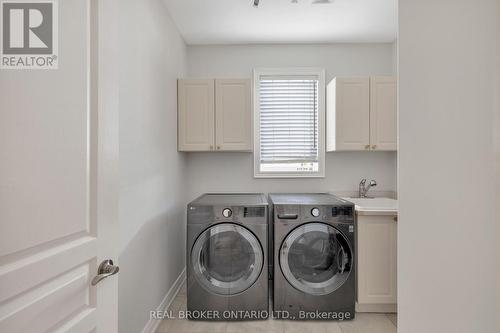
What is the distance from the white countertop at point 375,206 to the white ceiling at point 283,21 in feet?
5.71

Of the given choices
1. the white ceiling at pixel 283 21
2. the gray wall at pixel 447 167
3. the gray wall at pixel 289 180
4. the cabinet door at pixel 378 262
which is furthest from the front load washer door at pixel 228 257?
the white ceiling at pixel 283 21

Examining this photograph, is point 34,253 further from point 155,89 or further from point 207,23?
point 207,23

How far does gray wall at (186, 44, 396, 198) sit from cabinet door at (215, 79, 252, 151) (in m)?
0.39

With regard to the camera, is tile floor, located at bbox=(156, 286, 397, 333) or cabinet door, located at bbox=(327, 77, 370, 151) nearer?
tile floor, located at bbox=(156, 286, 397, 333)

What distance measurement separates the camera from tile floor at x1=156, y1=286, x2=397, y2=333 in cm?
212

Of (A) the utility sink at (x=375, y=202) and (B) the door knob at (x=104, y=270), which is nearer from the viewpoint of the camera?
(B) the door knob at (x=104, y=270)

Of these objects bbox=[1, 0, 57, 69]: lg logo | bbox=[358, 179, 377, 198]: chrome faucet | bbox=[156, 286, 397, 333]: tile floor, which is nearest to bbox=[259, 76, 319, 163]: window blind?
bbox=[358, 179, 377, 198]: chrome faucet

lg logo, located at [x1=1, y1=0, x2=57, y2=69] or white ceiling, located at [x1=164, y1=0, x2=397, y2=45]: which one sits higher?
white ceiling, located at [x1=164, y1=0, x2=397, y2=45]

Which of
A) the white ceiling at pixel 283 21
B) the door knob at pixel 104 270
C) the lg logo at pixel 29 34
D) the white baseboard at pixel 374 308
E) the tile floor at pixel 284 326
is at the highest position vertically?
the white ceiling at pixel 283 21

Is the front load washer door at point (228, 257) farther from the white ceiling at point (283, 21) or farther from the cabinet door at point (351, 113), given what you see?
the white ceiling at point (283, 21)

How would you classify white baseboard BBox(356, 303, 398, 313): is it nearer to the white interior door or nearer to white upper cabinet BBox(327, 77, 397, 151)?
white upper cabinet BBox(327, 77, 397, 151)

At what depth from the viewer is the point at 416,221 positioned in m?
0.99

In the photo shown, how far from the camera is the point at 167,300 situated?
7.87 feet

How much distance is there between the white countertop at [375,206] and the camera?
229cm
